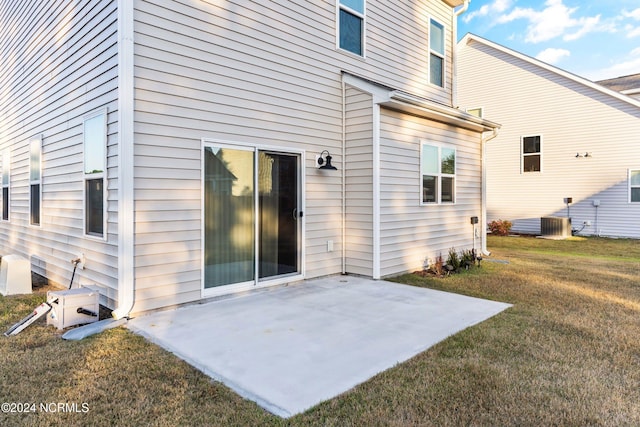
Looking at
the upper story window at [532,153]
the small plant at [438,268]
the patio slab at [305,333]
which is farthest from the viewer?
the upper story window at [532,153]

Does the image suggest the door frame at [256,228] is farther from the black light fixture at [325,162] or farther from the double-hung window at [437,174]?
the double-hung window at [437,174]

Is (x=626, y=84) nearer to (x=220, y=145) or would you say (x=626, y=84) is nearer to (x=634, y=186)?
(x=634, y=186)

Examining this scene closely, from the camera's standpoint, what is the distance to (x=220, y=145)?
4.88 meters

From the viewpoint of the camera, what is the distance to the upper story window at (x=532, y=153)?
13.7 metres

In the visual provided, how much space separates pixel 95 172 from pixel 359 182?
12.0ft

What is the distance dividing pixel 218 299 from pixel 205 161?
166 centimetres

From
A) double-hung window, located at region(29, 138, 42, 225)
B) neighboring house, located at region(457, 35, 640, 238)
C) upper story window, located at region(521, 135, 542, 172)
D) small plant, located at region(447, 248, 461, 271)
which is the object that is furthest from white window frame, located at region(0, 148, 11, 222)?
upper story window, located at region(521, 135, 542, 172)

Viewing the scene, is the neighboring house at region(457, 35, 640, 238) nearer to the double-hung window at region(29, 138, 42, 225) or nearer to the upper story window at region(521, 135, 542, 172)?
the upper story window at region(521, 135, 542, 172)

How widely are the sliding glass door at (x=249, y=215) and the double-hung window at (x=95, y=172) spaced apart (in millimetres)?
1101

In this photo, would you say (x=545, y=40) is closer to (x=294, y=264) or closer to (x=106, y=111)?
(x=294, y=264)

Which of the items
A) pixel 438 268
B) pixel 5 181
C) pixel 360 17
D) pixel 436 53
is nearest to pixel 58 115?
pixel 5 181

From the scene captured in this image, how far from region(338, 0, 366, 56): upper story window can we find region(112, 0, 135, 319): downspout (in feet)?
11.6

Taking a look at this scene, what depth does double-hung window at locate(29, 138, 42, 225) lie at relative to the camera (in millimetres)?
6374

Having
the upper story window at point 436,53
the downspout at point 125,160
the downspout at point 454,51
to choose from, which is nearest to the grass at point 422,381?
the downspout at point 125,160
